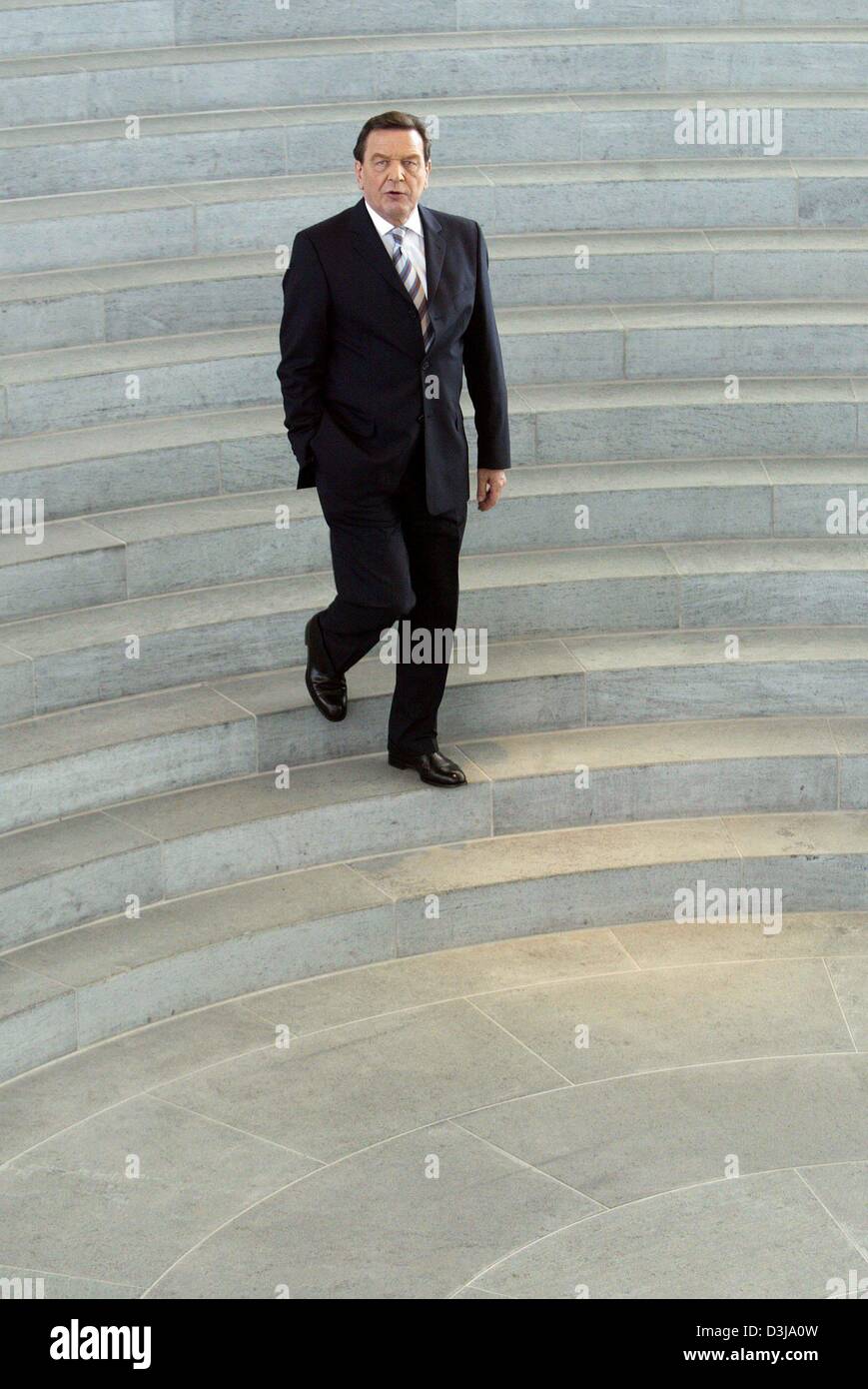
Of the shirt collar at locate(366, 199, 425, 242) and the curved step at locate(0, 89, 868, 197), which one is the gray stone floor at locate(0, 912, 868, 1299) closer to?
the shirt collar at locate(366, 199, 425, 242)

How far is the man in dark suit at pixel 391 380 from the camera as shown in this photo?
512cm

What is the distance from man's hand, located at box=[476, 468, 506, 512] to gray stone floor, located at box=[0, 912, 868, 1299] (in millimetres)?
1335

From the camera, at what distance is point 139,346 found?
274 inches

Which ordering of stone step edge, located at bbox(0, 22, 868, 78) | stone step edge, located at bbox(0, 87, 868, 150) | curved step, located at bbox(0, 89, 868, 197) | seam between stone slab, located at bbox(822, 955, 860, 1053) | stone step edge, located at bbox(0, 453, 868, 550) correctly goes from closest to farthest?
1. seam between stone slab, located at bbox(822, 955, 860, 1053)
2. stone step edge, located at bbox(0, 453, 868, 550)
3. curved step, located at bbox(0, 89, 868, 197)
4. stone step edge, located at bbox(0, 87, 868, 150)
5. stone step edge, located at bbox(0, 22, 868, 78)

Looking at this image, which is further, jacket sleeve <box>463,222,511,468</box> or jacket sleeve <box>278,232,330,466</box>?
jacket sleeve <box>463,222,511,468</box>

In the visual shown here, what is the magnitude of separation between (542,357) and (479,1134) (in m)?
3.52

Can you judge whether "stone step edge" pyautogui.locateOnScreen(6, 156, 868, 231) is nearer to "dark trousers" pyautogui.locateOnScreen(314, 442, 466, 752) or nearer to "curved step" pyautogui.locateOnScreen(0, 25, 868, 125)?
"curved step" pyautogui.locateOnScreen(0, 25, 868, 125)

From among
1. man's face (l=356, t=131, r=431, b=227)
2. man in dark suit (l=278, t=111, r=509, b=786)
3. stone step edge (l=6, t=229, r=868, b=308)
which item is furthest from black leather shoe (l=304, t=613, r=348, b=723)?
stone step edge (l=6, t=229, r=868, b=308)

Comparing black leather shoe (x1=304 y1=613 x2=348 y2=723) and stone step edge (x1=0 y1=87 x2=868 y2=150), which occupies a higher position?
stone step edge (x1=0 y1=87 x2=868 y2=150)

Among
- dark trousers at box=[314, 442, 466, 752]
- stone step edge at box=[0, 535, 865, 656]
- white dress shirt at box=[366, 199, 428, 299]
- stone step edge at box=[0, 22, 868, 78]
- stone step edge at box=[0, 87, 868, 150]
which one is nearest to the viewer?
white dress shirt at box=[366, 199, 428, 299]

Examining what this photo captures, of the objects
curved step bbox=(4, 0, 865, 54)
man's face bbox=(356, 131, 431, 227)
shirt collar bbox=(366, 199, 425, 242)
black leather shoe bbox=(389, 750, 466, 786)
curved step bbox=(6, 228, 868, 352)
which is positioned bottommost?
black leather shoe bbox=(389, 750, 466, 786)

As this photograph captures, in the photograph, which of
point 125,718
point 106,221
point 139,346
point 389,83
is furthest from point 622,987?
point 389,83

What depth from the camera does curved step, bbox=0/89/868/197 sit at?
752 centimetres

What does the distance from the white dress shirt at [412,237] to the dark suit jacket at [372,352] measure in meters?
0.02
